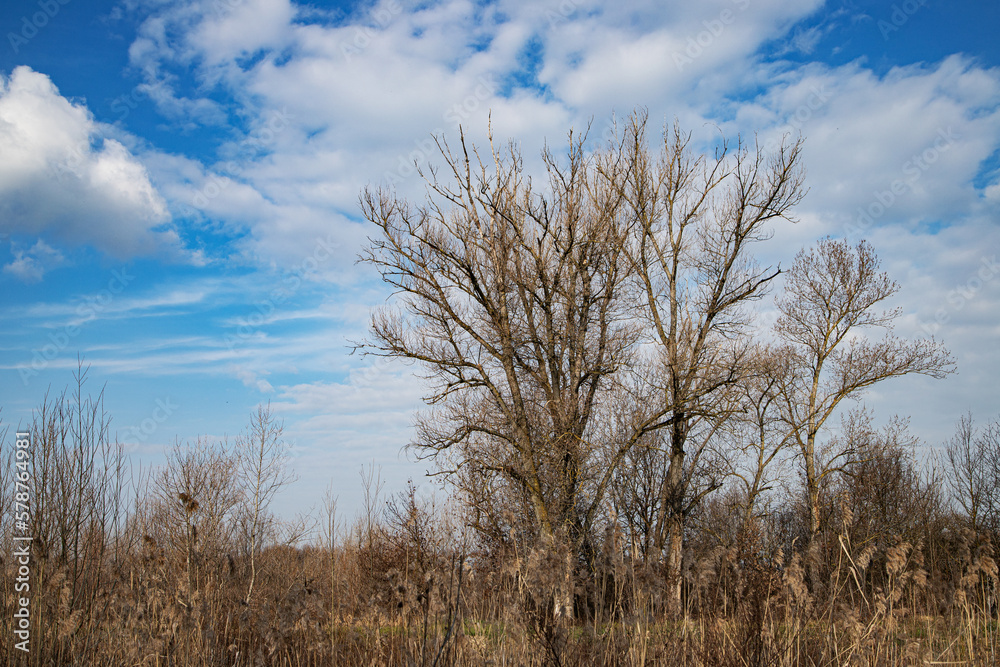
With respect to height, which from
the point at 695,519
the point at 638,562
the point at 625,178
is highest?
the point at 625,178

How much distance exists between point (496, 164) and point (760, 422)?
1332cm

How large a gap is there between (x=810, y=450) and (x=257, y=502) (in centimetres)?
2269

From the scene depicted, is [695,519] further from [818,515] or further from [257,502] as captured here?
[257,502]

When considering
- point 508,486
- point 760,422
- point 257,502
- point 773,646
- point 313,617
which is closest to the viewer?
point 773,646

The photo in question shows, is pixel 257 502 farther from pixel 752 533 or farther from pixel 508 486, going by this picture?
pixel 752 533

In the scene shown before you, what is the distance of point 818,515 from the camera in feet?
71.2

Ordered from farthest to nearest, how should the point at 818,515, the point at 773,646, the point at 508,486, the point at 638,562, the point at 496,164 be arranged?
1. the point at 818,515
2. the point at 496,164
3. the point at 508,486
4. the point at 638,562
5. the point at 773,646

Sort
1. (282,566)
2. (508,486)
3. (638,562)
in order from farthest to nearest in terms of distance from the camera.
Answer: (508,486) → (282,566) → (638,562)

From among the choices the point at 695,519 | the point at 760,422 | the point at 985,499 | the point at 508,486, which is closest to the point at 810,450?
the point at 760,422

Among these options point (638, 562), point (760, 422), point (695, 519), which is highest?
point (760, 422)

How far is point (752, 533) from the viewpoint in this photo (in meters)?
6.06

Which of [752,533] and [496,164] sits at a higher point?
[496,164]

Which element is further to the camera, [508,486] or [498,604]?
[508,486]

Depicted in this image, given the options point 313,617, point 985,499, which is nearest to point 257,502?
point 313,617
